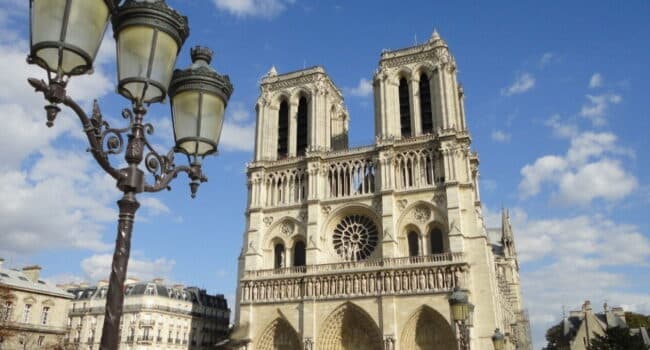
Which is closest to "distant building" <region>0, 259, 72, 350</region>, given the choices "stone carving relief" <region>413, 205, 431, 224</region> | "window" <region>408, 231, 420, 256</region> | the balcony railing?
the balcony railing

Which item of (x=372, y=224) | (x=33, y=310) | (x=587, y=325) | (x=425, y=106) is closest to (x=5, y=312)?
(x=33, y=310)

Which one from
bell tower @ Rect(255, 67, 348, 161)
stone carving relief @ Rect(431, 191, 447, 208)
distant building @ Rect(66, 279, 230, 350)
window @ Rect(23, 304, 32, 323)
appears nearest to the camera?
window @ Rect(23, 304, 32, 323)

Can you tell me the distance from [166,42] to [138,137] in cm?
78

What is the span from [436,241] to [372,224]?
3835 mm

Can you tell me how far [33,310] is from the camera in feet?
96.2

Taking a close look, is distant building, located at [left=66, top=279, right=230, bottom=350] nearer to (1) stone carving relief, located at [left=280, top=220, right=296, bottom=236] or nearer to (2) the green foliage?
(1) stone carving relief, located at [left=280, top=220, right=296, bottom=236]

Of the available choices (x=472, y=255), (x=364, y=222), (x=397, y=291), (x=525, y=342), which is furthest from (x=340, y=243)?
(x=525, y=342)

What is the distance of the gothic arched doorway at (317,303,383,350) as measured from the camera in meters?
29.2

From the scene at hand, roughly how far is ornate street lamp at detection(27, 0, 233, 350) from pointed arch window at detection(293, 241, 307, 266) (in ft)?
92.5

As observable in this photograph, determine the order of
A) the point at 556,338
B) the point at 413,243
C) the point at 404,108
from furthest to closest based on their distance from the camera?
the point at 556,338 → the point at 404,108 → the point at 413,243

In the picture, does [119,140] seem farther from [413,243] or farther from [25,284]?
[25,284]

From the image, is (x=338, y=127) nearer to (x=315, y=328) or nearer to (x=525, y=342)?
(x=315, y=328)

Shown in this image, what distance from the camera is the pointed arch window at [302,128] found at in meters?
35.5

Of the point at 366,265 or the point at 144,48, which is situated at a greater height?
the point at 366,265
